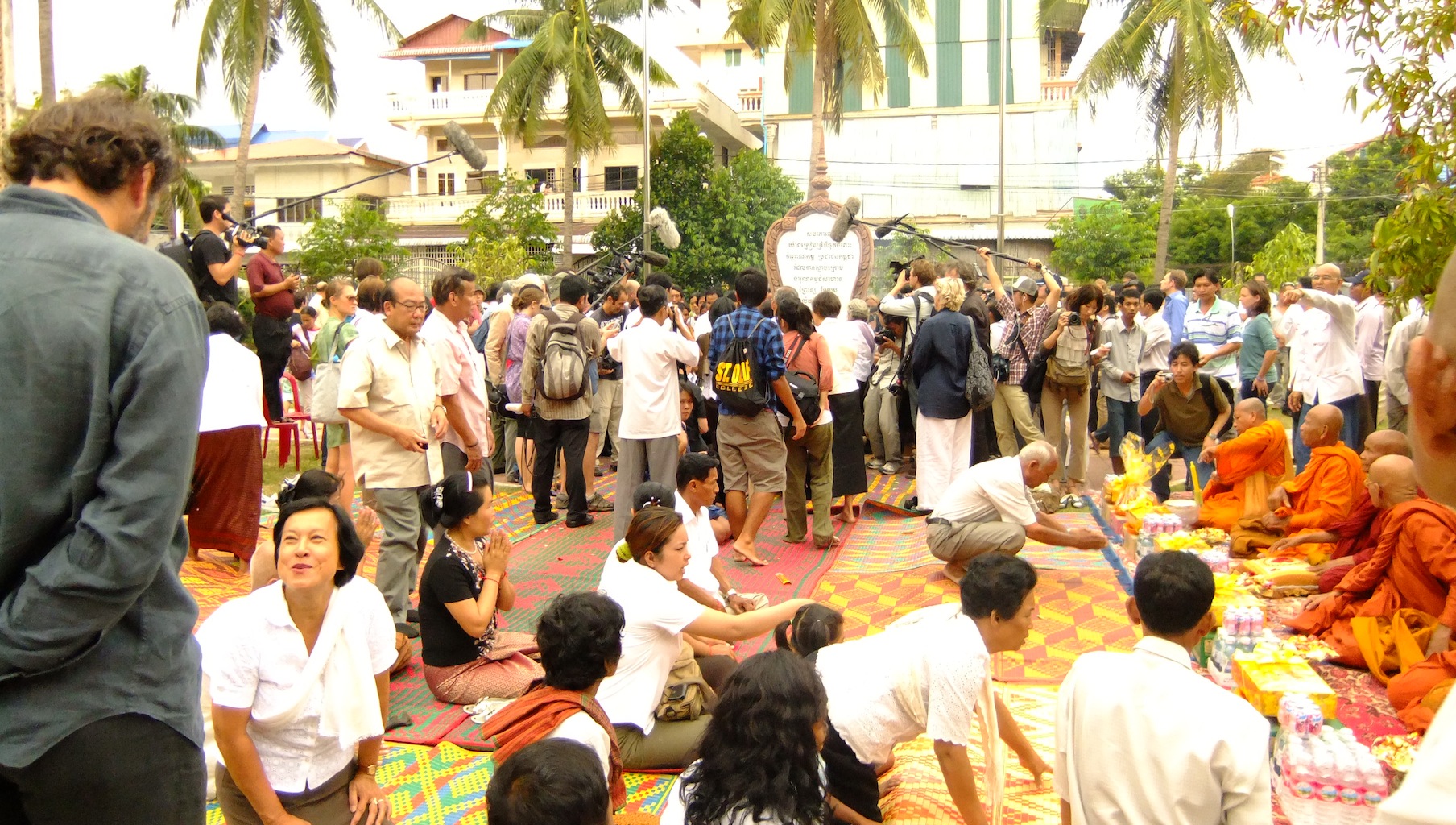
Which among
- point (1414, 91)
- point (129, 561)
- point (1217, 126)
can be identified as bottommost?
point (129, 561)

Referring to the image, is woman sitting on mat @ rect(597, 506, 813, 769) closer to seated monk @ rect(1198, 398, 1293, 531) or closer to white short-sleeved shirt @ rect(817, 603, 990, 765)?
white short-sleeved shirt @ rect(817, 603, 990, 765)

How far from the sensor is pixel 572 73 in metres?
24.0

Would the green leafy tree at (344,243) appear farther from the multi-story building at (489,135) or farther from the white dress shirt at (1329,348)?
the white dress shirt at (1329,348)

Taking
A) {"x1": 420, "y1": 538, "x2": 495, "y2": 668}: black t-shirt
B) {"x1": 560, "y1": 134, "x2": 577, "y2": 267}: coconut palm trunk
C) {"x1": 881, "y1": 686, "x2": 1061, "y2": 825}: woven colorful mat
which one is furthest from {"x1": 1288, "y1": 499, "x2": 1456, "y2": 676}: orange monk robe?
{"x1": 560, "y1": 134, "x2": 577, "y2": 267}: coconut palm trunk

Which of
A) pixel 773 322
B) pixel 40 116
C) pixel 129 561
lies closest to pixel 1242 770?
pixel 129 561

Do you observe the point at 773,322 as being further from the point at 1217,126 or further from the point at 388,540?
the point at 1217,126

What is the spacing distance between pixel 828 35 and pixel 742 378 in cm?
1563

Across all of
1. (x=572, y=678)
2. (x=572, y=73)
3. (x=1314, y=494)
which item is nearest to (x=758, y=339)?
(x=1314, y=494)

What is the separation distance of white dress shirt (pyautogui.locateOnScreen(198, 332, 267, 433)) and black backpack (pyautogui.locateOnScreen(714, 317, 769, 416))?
2.79 meters

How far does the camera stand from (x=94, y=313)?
1798 millimetres

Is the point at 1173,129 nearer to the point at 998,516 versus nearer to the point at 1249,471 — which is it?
the point at 1249,471

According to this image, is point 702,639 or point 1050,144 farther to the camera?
point 1050,144

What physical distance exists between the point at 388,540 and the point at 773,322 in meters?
2.88

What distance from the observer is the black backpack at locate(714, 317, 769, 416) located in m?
7.13
